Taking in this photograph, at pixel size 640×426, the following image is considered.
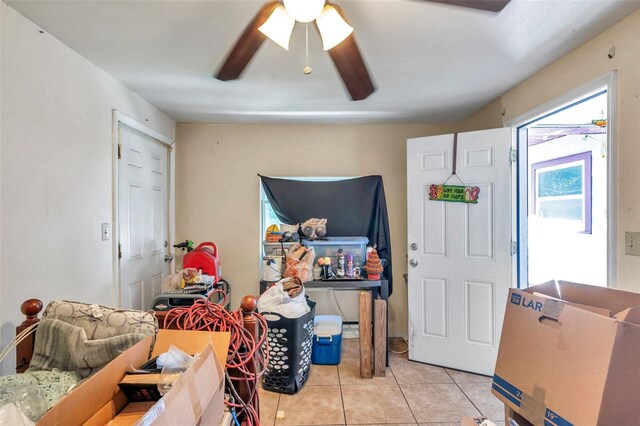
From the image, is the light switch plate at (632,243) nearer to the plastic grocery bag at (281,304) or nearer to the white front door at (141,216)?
the plastic grocery bag at (281,304)

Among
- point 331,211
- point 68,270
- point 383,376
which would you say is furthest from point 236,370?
point 331,211

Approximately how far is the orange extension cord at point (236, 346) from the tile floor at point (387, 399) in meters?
0.94

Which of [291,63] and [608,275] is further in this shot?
[291,63]

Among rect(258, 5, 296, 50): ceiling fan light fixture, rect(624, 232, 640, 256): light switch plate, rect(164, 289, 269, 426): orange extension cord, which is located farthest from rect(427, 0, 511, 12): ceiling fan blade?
rect(164, 289, 269, 426): orange extension cord

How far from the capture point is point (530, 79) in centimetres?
216

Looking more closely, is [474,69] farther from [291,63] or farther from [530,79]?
[291,63]

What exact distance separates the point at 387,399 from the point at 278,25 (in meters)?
2.35

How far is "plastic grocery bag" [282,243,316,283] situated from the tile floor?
0.78 metres

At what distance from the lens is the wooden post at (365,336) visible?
237cm

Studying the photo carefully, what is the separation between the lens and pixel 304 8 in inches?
45.9

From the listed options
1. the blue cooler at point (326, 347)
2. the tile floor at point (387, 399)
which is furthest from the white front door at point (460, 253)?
the blue cooler at point (326, 347)

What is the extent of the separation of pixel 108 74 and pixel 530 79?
2940mm

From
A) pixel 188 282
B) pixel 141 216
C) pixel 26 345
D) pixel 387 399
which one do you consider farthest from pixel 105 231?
pixel 387 399

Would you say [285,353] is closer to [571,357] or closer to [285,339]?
[285,339]
